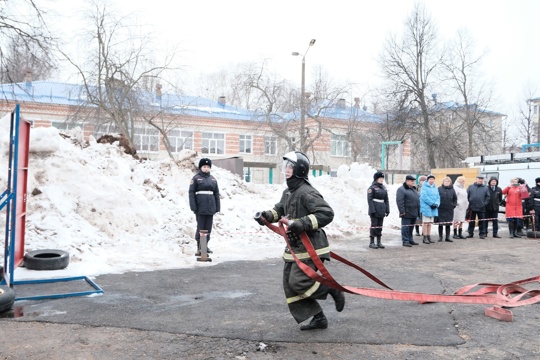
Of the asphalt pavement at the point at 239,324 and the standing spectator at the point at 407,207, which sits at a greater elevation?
the standing spectator at the point at 407,207

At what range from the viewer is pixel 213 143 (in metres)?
44.8

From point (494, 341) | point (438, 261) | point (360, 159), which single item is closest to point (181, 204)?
point (438, 261)

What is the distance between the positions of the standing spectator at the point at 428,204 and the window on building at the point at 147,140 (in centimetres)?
2693

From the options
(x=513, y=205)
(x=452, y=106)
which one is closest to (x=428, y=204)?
(x=513, y=205)

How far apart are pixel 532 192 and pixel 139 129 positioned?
28.2 meters

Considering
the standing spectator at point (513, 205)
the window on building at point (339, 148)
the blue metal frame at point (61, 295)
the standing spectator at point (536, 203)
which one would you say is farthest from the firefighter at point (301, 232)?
the window on building at point (339, 148)

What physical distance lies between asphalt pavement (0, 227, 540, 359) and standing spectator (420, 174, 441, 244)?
4.98m

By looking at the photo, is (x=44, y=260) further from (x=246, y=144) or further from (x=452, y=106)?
(x=246, y=144)

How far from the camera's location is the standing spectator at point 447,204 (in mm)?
13922

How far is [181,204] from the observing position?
13961 millimetres

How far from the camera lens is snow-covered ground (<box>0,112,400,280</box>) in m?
9.73

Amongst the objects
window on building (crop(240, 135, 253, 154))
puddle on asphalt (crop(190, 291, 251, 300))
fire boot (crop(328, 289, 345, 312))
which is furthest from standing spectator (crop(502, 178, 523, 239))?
window on building (crop(240, 135, 253, 154))

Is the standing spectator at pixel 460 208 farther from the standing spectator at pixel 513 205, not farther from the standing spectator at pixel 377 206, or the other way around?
the standing spectator at pixel 377 206

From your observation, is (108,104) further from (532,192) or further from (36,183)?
(532,192)
